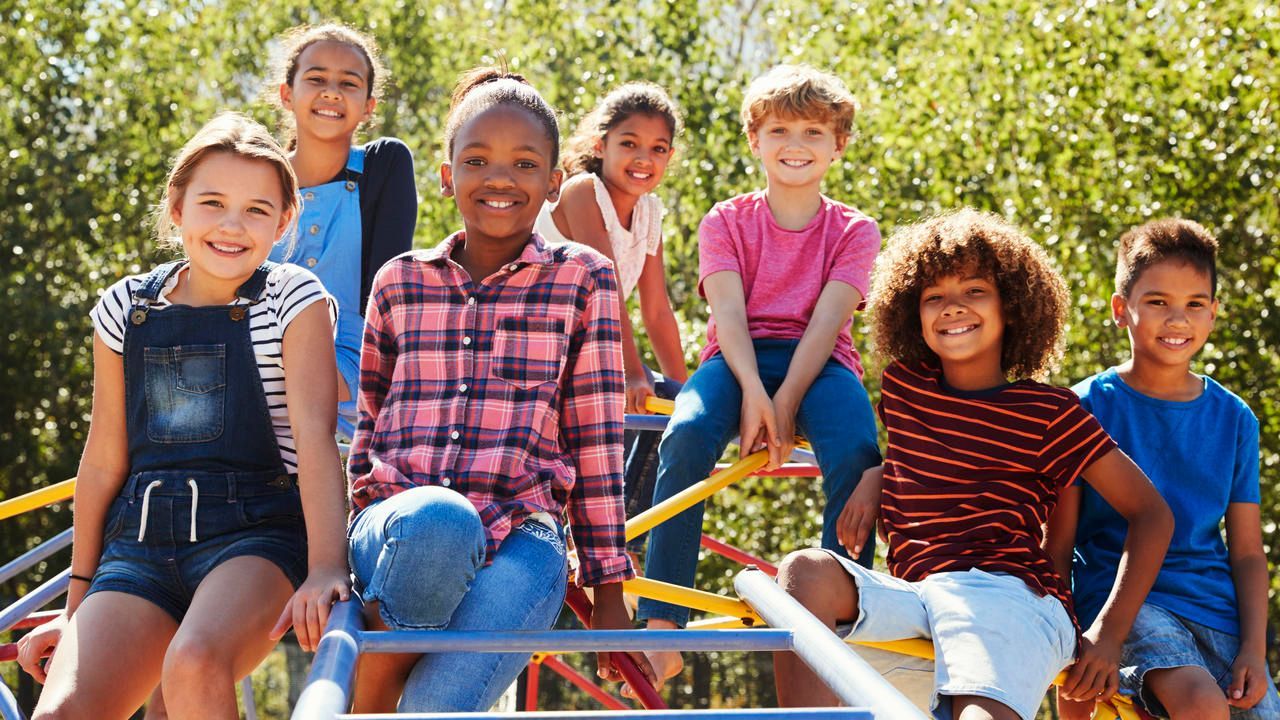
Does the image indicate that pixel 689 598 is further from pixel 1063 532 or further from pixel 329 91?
pixel 329 91

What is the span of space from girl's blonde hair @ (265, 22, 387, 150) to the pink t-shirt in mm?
924

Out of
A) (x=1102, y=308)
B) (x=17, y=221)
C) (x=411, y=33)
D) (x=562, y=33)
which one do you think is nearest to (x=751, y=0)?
(x=562, y=33)

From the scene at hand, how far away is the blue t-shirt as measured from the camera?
8.66 ft

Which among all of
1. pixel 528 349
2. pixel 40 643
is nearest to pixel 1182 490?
pixel 528 349

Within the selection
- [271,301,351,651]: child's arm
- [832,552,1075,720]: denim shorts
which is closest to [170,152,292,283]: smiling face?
[271,301,351,651]: child's arm

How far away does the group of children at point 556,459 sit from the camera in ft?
6.51

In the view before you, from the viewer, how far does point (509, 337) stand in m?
2.20

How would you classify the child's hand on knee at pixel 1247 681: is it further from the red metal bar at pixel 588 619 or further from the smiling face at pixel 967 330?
the red metal bar at pixel 588 619

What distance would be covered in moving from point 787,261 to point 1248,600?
118 cm

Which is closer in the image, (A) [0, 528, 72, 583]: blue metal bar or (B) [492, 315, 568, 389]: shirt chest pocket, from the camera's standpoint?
(B) [492, 315, 568, 389]: shirt chest pocket

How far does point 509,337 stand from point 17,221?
728 centimetres

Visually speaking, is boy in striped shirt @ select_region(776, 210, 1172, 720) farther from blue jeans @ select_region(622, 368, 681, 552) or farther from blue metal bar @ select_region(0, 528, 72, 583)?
blue metal bar @ select_region(0, 528, 72, 583)

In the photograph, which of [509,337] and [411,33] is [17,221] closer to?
[411,33]

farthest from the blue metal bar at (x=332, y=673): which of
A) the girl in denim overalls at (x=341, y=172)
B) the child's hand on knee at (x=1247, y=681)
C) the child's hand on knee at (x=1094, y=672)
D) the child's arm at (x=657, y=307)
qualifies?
the child's arm at (x=657, y=307)
